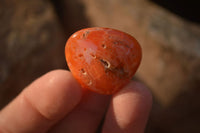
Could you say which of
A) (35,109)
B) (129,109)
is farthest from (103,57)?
(35,109)

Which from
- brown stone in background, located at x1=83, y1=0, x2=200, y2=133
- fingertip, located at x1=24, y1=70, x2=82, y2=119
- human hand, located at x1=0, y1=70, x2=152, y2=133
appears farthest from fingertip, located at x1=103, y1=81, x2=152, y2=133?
brown stone in background, located at x1=83, y1=0, x2=200, y2=133

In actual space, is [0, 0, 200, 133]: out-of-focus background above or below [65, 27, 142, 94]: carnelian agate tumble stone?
below

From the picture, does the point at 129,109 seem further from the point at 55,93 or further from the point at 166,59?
the point at 166,59

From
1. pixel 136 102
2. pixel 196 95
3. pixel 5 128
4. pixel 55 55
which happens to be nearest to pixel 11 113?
pixel 5 128

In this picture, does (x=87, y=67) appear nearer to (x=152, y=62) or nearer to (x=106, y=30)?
(x=106, y=30)

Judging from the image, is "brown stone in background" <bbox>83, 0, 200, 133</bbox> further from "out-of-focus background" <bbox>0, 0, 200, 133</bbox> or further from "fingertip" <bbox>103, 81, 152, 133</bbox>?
"fingertip" <bbox>103, 81, 152, 133</bbox>

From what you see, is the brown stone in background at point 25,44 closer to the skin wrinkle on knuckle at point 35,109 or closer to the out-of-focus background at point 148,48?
the out-of-focus background at point 148,48
